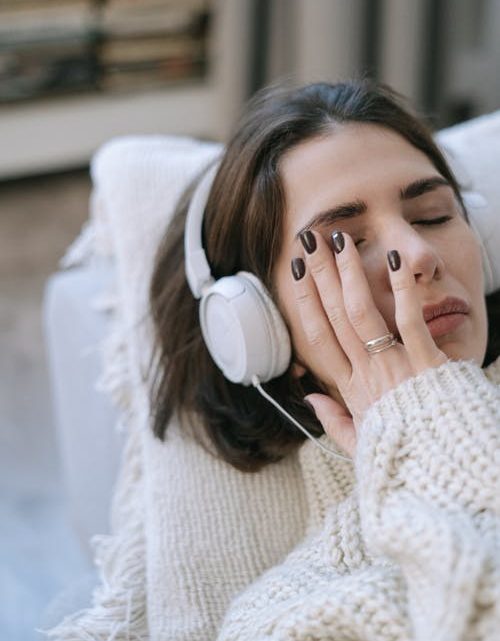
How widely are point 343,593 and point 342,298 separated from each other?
11.4 inches

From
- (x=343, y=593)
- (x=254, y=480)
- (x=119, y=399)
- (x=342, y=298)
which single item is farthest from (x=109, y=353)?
(x=343, y=593)

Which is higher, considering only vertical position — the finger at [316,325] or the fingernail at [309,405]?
the finger at [316,325]

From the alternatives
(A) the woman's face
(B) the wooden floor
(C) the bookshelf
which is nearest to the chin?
(A) the woman's face

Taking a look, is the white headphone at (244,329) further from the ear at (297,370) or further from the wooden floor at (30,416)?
the wooden floor at (30,416)

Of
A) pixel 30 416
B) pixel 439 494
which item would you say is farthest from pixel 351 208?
pixel 30 416

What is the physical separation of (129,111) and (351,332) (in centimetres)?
222

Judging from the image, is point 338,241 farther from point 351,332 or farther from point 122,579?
point 122,579

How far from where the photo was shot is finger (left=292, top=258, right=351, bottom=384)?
0.92m

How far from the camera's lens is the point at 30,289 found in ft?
7.89

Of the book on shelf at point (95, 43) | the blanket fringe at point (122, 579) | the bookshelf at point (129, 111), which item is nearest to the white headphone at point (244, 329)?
the blanket fringe at point (122, 579)

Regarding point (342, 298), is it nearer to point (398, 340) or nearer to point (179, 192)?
point (398, 340)

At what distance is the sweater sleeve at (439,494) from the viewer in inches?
26.3

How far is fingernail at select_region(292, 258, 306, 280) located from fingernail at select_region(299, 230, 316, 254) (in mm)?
20

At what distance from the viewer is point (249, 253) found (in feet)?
3.38
